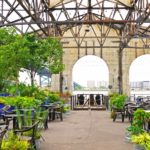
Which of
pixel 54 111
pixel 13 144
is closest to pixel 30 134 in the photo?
pixel 13 144

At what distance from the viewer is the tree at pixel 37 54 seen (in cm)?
1255

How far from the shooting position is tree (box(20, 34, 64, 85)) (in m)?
12.5

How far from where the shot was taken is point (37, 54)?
42.3 feet

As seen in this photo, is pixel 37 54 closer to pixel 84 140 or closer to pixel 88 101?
pixel 84 140

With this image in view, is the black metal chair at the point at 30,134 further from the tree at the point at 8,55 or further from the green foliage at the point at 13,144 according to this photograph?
the tree at the point at 8,55

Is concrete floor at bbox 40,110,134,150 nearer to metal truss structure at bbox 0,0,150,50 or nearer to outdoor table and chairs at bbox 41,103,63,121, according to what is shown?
outdoor table and chairs at bbox 41,103,63,121

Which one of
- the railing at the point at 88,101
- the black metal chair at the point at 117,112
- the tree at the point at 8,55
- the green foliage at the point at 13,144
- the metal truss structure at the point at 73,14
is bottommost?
the green foliage at the point at 13,144

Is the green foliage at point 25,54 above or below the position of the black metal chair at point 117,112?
above

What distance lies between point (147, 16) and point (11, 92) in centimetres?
476

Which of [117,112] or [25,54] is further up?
[25,54]

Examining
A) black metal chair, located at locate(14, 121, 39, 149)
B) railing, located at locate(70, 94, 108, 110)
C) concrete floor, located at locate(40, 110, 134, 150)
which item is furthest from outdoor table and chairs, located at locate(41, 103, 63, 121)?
railing, located at locate(70, 94, 108, 110)

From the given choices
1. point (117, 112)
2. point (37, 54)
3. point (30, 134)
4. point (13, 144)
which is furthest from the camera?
point (117, 112)

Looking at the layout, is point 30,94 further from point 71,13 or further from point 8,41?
point 71,13

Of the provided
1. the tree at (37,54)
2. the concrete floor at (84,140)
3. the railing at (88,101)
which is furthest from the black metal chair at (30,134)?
the railing at (88,101)
